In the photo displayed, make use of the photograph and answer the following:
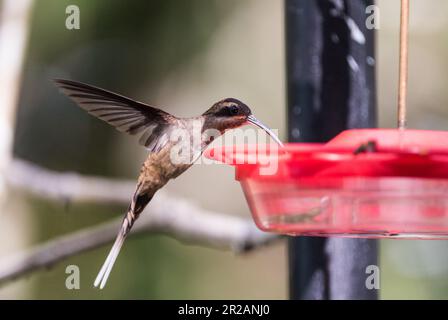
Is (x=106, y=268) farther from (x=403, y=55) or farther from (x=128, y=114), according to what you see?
(x=403, y=55)

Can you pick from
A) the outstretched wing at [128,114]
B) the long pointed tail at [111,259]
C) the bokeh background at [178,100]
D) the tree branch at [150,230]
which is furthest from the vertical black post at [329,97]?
the bokeh background at [178,100]

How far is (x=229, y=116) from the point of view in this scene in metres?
2.01

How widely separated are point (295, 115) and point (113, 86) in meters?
3.18

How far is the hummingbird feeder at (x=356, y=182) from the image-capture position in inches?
62.7

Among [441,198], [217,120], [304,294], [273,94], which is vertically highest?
[273,94]

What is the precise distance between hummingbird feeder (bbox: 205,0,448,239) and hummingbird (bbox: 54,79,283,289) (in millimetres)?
232

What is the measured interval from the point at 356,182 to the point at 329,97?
55cm

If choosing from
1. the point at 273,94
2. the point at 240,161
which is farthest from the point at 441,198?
the point at 273,94

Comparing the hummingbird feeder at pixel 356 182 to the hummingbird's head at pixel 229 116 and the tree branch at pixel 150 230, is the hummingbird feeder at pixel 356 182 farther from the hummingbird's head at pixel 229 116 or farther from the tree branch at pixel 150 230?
the tree branch at pixel 150 230

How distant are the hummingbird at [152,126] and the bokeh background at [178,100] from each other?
2586 millimetres

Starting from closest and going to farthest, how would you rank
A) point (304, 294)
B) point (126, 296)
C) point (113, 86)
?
1. point (304, 294)
2. point (126, 296)
3. point (113, 86)

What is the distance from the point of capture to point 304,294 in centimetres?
218

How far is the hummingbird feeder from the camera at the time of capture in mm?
1593
